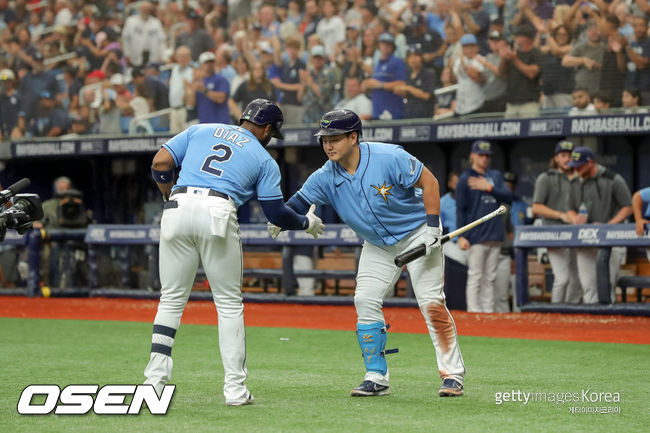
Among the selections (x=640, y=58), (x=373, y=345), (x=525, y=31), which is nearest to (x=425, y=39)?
(x=525, y=31)

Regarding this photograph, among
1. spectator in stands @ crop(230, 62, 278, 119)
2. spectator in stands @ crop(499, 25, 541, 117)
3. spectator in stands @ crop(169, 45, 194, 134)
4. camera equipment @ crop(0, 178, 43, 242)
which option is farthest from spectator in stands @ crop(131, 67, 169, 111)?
camera equipment @ crop(0, 178, 43, 242)

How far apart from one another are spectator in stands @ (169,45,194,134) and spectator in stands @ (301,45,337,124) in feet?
7.59

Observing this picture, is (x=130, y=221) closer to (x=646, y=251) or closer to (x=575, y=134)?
(x=575, y=134)

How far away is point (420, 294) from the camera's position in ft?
20.8

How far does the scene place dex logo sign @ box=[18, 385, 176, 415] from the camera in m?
5.43

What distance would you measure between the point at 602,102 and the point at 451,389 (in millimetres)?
8598

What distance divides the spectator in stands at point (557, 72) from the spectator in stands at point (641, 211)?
2.63 metres

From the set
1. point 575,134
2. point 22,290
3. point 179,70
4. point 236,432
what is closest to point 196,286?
point 22,290

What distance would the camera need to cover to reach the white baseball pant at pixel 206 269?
577cm

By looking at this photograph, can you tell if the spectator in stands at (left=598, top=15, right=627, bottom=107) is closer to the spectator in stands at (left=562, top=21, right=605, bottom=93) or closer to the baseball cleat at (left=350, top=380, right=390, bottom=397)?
the spectator in stands at (left=562, top=21, right=605, bottom=93)

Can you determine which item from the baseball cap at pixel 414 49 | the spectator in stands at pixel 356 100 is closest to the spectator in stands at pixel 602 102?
the baseball cap at pixel 414 49

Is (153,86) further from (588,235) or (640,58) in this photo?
(588,235)

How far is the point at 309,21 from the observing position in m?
16.7

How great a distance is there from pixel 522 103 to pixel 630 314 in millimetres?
3729
